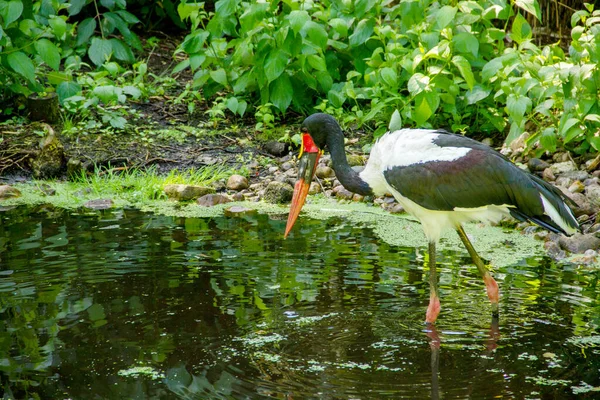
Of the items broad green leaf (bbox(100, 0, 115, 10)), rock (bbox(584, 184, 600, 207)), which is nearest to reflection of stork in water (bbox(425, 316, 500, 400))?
rock (bbox(584, 184, 600, 207))

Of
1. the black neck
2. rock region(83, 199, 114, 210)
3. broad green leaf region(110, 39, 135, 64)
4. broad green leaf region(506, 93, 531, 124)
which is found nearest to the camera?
the black neck

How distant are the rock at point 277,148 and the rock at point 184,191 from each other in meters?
0.90

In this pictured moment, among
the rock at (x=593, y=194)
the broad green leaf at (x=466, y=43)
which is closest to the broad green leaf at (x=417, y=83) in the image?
the broad green leaf at (x=466, y=43)

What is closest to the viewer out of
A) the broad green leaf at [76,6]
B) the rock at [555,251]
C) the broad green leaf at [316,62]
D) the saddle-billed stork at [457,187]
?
the saddle-billed stork at [457,187]

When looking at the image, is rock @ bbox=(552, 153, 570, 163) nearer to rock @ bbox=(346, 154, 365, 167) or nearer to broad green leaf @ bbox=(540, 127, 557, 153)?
broad green leaf @ bbox=(540, 127, 557, 153)

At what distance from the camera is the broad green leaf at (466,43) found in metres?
6.82

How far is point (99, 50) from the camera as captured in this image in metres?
8.49

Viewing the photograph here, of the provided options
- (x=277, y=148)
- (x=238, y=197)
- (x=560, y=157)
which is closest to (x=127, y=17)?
(x=277, y=148)

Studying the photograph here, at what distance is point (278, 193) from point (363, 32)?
5.62 feet

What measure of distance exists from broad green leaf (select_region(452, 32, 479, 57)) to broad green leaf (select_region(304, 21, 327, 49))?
3.68ft

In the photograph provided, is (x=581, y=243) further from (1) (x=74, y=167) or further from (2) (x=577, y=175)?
(1) (x=74, y=167)

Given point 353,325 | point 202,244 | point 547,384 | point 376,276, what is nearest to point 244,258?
point 202,244

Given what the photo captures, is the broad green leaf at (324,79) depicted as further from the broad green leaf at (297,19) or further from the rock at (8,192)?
the rock at (8,192)

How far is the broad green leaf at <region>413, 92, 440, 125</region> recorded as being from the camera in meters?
6.68
